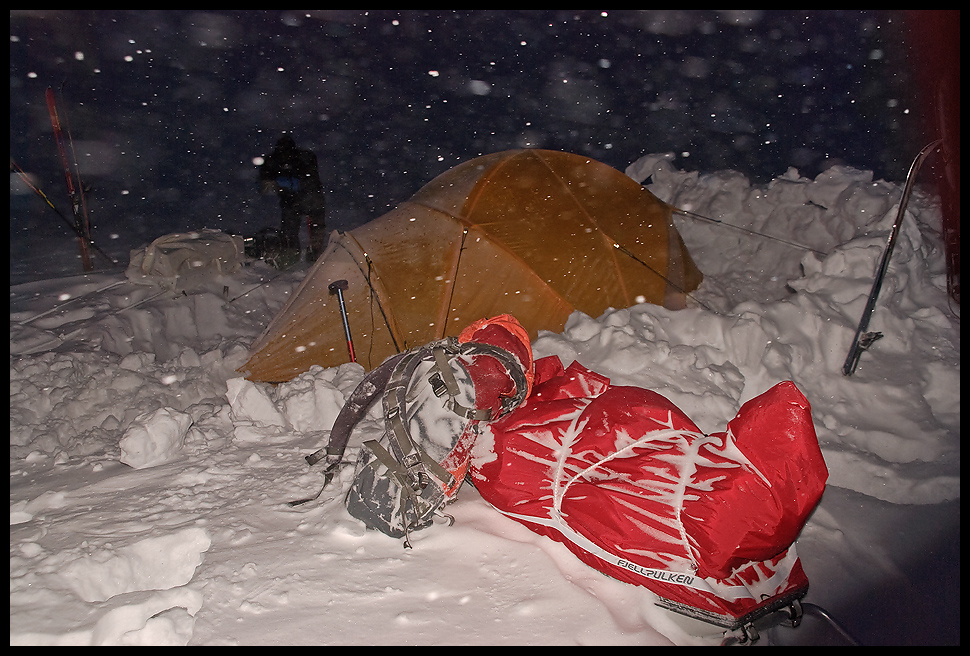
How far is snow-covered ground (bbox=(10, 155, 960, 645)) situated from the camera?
1.54 meters

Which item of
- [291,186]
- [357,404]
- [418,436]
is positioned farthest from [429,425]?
[291,186]

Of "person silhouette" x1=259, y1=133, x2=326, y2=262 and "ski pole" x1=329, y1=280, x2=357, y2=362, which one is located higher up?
"person silhouette" x1=259, y1=133, x2=326, y2=262

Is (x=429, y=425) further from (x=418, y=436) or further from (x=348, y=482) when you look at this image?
(x=348, y=482)

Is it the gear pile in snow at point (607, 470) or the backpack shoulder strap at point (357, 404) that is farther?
the backpack shoulder strap at point (357, 404)

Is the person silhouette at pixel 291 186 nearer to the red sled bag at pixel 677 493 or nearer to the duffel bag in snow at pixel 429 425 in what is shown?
the duffel bag in snow at pixel 429 425

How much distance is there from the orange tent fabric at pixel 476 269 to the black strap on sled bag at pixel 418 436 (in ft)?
7.62

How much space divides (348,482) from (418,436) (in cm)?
49

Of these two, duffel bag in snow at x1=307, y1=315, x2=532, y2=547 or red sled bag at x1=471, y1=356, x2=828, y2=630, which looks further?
duffel bag in snow at x1=307, y1=315, x2=532, y2=547

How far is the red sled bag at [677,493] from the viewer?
1.62m

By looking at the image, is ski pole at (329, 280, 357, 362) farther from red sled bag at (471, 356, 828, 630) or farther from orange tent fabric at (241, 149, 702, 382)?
red sled bag at (471, 356, 828, 630)

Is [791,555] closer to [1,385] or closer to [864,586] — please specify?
[864,586]

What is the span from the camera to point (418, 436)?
193 centimetres

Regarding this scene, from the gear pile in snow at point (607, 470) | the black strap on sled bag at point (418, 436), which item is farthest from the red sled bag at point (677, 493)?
the black strap on sled bag at point (418, 436)

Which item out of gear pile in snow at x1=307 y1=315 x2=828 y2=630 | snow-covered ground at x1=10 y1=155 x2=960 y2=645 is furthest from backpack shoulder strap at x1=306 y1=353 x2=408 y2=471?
snow-covered ground at x1=10 y1=155 x2=960 y2=645
